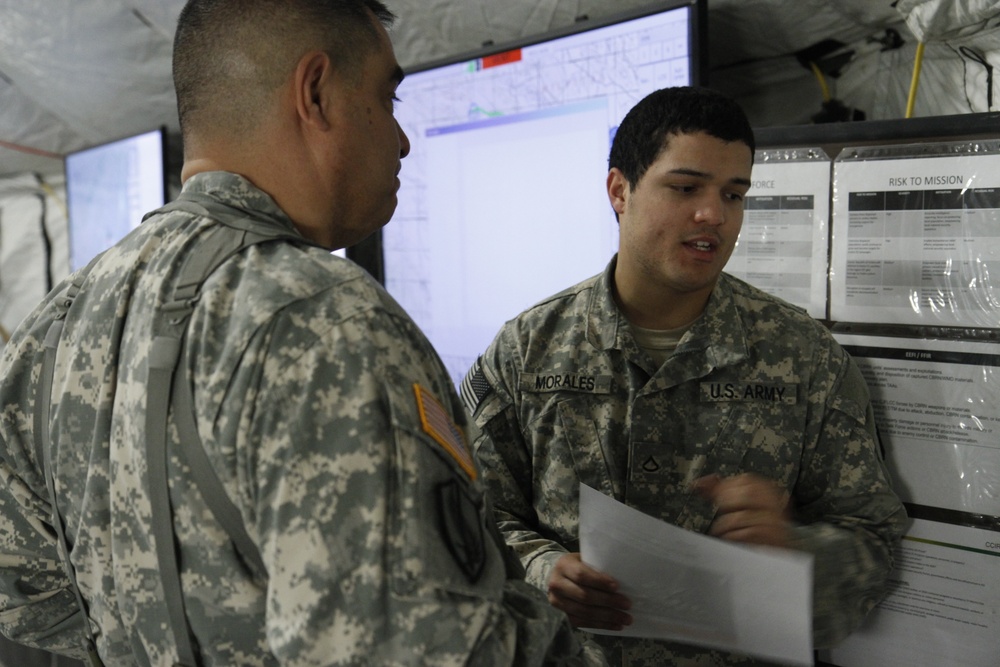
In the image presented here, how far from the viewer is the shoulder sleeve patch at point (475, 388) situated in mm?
1378

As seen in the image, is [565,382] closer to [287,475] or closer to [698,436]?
[698,436]

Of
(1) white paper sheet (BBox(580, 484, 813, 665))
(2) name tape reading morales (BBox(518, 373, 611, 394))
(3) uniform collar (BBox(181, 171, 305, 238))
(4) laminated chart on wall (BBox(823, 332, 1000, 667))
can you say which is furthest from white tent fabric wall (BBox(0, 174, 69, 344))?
(4) laminated chart on wall (BBox(823, 332, 1000, 667))

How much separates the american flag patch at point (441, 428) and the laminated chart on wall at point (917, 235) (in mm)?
932

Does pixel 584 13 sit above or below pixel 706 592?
above

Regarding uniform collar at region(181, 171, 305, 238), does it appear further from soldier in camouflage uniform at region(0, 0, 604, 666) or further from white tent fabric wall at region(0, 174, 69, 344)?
white tent fabric wall at region(0, 174, 69, 344)

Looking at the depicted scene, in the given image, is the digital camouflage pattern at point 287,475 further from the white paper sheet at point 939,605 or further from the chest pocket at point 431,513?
the white paper sheet at point 939,605

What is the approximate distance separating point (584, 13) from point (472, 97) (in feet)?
1.30

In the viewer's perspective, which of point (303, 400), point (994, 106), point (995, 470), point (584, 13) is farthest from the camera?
point (584, 13)

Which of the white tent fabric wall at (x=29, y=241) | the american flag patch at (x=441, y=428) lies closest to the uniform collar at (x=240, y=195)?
the american flag patch at (x=441, y=428)

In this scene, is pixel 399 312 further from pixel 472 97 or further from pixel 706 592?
pixel 472 97

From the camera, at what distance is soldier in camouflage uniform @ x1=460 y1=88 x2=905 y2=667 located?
4.00 ft

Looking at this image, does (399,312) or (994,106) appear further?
(994,106)

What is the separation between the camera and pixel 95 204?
3170 millimetres

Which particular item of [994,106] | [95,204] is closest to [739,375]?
[994,106]
